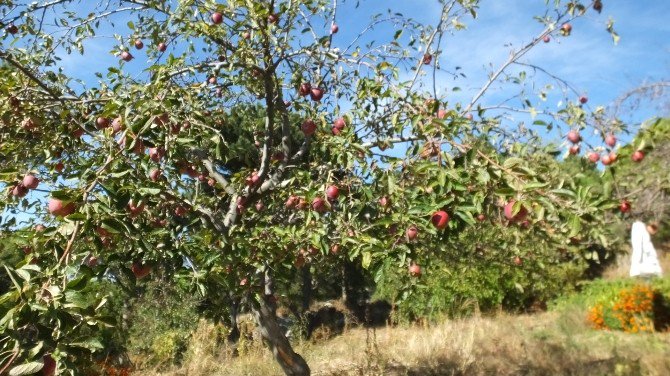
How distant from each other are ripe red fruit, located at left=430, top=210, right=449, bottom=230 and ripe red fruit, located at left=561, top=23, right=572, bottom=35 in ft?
6.18

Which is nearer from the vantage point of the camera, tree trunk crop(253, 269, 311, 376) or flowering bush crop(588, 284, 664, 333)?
tree trunk crop(253, 269, 311, 376)

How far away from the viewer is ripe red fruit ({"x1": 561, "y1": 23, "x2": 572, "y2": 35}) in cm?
362

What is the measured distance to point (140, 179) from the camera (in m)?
2.58

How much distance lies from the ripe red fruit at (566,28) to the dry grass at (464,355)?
10.7 ft

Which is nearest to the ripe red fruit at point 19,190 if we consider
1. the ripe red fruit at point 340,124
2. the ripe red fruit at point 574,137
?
the ripe red fruit at point 340,124

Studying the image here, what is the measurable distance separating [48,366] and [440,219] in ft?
5.30

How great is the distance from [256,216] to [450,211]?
1.86 m

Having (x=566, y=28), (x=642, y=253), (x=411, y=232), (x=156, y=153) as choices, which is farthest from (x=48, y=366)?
(x=642, y=253)

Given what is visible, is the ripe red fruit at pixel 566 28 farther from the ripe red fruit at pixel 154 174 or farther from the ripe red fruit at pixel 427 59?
the ripe red fruit at pixel 154 174

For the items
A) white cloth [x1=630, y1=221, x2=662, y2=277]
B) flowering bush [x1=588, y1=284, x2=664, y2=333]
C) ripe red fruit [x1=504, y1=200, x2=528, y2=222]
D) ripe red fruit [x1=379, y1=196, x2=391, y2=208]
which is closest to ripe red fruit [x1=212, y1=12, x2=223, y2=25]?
ripe red fruit [x1=379, y1=196, x2=391, y2=208]

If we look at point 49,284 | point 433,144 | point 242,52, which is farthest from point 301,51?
point 49,284

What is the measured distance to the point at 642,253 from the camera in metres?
9.88

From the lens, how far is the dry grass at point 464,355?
6160 mm

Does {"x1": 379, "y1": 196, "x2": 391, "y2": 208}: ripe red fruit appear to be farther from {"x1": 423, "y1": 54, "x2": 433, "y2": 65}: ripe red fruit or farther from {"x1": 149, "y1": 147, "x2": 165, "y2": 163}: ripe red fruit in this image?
{"x1": 423, "y1": 54, "x2": 433, "y2": 65}: ripe red fruit
